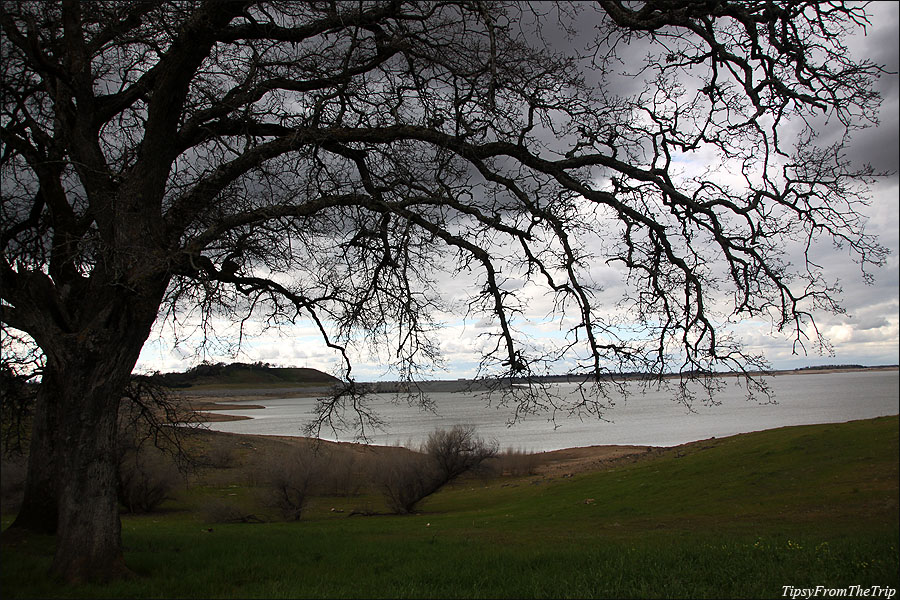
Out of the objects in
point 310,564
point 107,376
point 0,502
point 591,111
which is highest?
point 591,111

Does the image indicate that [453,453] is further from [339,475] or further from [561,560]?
[561,560]

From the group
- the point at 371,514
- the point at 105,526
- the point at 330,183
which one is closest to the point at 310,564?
the point at 105,526

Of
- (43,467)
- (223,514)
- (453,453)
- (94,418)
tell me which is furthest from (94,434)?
(453,453)

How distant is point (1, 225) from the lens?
9.30 m

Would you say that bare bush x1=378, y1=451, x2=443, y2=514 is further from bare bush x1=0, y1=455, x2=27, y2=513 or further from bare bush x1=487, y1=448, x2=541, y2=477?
bare bush x1=0, y1=455, x2=27, y2=513

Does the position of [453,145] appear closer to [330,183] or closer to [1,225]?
[330,183]

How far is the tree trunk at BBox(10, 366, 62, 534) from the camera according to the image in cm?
1013

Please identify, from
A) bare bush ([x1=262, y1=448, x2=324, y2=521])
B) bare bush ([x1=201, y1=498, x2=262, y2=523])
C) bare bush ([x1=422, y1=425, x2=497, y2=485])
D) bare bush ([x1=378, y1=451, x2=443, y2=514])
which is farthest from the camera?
bare bush ([x1=422, y1=425, x2=497, y2=485])

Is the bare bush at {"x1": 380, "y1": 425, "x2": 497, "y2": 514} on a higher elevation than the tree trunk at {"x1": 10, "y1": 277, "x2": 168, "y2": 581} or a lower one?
lower

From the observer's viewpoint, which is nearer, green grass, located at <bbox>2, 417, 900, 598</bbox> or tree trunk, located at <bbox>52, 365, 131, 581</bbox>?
green grass, located at <bbox>2, 417, 900, 598</bbox>

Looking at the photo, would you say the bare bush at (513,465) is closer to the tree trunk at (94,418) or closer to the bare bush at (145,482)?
the bare bush at (145,482)

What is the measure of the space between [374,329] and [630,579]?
4.06 metres

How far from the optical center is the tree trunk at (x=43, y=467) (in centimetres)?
1013

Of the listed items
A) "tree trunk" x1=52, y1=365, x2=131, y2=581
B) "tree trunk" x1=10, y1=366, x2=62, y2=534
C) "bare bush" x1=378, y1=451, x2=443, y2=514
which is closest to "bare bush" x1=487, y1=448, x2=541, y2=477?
"bare bush" x1=378, y1=451, x2=443, y2=514
